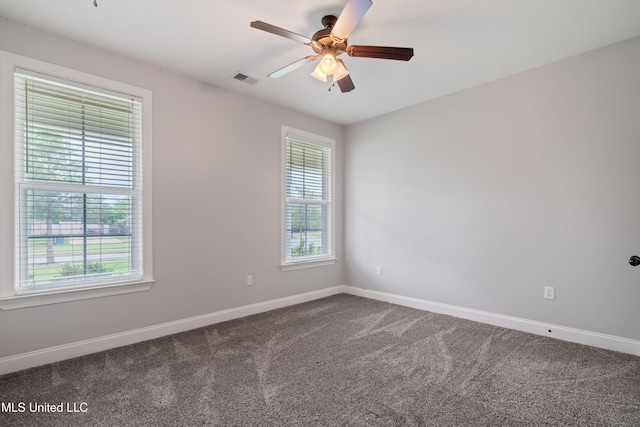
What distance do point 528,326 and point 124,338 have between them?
12.2 ft

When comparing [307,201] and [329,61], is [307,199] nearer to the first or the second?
[307,201]

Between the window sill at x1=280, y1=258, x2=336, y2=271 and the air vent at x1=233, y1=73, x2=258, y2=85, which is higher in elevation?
the air vent at x1=233, y1=73, x2=258, y2=85

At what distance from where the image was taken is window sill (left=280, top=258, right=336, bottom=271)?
3955 mm

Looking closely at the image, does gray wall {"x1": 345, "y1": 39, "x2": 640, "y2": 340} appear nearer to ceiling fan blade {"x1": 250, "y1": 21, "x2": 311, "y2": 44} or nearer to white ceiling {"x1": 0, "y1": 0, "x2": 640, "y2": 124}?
white ceiling {"x1": 0, "y1": 0, "x2": 640, "y2": 124}

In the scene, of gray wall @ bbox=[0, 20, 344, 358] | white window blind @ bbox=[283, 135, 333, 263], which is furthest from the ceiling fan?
white window blind @ bbox=[283, 135, 333, 263]

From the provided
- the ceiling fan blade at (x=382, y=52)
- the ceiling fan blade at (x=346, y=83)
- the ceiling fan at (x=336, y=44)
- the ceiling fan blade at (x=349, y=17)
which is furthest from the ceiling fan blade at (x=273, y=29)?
the ceiling fan blade at (x=346, y=83)

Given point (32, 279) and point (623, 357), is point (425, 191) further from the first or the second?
point (32, 279)

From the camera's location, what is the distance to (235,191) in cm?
349

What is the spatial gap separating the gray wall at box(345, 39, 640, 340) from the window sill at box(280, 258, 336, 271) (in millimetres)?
626

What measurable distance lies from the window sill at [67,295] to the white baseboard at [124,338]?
1.16ft

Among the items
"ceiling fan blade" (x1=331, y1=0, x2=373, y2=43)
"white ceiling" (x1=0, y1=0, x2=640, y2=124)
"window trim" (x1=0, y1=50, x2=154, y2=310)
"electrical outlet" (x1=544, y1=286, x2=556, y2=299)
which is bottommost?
"electrical outlet" (x1=544, y1=286, x2=556, y2=299)

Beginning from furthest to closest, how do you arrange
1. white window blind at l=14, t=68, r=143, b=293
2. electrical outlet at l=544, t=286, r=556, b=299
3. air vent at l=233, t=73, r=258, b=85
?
air vent at l=233, t=73, r=258, b=85 < electrical outlet at l=544, t=286, r=556, b=299 < white window blind at l=14, t=68, r=143, b=293

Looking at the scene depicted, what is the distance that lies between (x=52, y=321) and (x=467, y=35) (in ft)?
12.8

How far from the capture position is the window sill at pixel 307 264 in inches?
156
